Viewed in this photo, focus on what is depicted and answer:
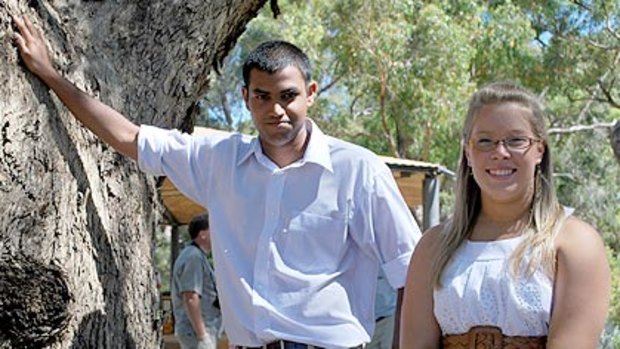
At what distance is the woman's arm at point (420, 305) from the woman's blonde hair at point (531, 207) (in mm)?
38

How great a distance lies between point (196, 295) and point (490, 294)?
5.50 meters

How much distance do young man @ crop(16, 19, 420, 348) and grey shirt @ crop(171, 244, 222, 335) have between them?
4693mm

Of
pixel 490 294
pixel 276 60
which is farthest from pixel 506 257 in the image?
pixel 276 60

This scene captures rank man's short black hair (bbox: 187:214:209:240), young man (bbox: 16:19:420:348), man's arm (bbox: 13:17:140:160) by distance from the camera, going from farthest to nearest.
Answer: man's short black hair (bbox: 187:214:209:240)
young man (bbox: 16:19:420:348)
man's arm (bbox: 13:17:140:160)

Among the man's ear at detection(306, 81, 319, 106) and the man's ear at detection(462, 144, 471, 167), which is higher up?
the man's ear at detection(306, 81, 319, 106)

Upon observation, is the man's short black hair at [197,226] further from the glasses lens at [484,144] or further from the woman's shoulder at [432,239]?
the glasses lens at [484,144]

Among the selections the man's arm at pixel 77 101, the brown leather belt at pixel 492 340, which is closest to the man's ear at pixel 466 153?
the brown leather belt at pixel 492 340

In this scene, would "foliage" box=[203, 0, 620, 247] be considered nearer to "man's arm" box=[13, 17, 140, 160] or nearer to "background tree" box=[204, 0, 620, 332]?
"background tree" box=[204, 0, 620, 332]

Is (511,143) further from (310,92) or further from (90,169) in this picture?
(90,169)

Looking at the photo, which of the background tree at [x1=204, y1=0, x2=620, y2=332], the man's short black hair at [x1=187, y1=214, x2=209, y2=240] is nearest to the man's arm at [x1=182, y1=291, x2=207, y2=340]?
the man's short black hair at [x1=187, y1=214, x2=209, y2=240]

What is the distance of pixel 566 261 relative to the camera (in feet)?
8.76

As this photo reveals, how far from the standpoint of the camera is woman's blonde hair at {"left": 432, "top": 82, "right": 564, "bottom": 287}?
2.71 m

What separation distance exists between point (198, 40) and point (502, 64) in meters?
18.8

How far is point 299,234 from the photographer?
3340mm
